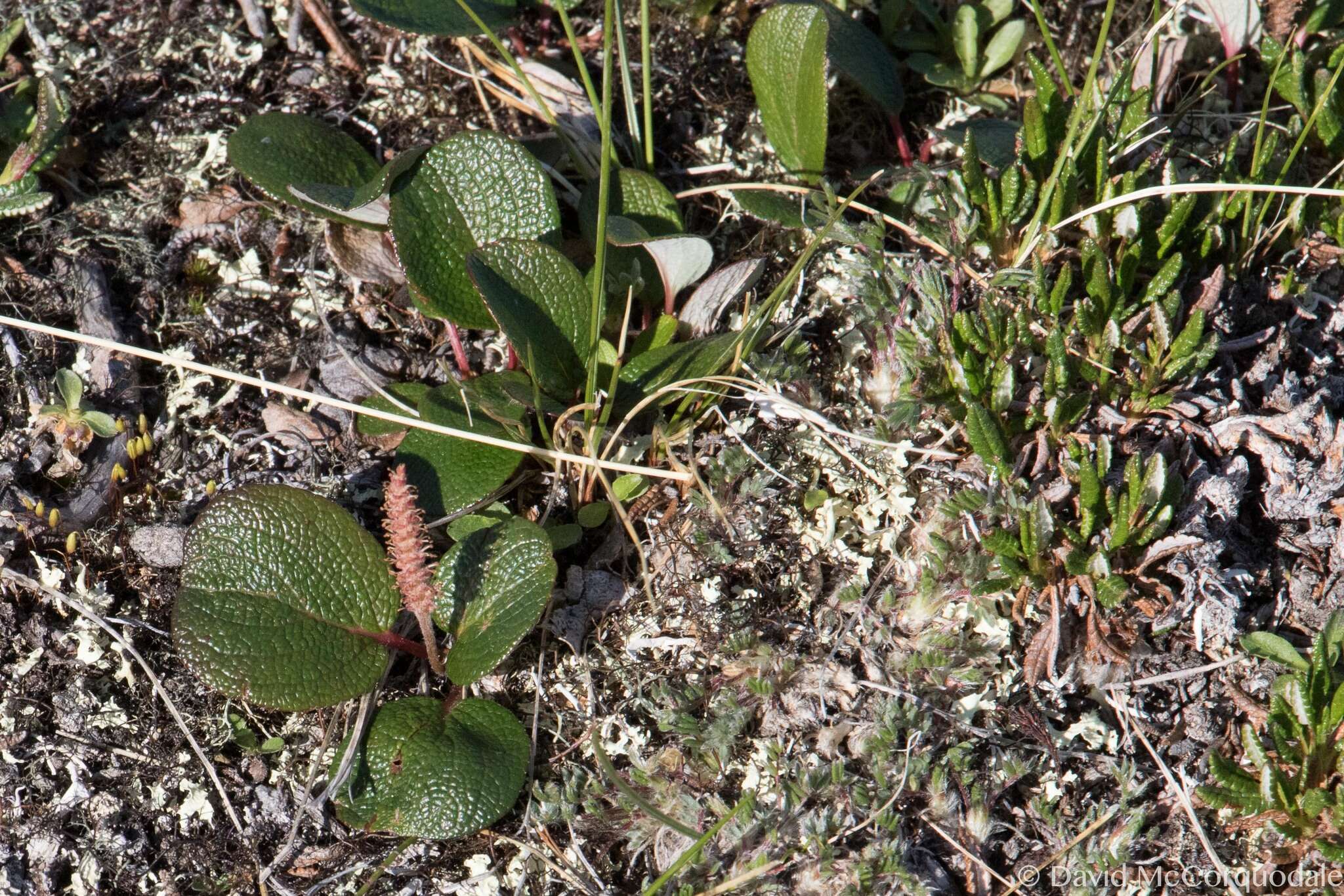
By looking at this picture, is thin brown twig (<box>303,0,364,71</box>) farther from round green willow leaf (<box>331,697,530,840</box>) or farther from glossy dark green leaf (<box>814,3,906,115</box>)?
round green willow leaf (<box>331,697,530,840</box>)

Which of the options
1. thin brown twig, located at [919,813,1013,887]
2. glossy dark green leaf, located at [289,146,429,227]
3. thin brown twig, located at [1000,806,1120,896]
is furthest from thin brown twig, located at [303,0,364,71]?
thin brown twig, located at [1000,806,1120,896]

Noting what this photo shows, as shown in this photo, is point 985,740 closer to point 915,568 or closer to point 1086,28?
point 915,568

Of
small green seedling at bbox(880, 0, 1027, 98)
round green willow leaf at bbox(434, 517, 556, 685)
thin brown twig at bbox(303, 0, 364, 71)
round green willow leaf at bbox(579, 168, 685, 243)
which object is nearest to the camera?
round green willow leaf at bbox(434, 517, 556, 685)

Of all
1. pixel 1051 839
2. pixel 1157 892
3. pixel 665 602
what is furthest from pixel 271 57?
pixel 1157 892

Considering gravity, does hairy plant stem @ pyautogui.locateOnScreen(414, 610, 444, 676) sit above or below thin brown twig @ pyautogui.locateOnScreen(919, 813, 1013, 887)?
above

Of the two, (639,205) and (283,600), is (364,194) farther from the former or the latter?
(283,600)

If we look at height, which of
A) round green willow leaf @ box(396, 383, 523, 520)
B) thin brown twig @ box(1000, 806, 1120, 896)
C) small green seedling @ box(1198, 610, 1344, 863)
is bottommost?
thin brown twig @ box(1000, 806, 1120, 896)

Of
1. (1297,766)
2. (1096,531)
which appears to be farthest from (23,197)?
(1297,766)

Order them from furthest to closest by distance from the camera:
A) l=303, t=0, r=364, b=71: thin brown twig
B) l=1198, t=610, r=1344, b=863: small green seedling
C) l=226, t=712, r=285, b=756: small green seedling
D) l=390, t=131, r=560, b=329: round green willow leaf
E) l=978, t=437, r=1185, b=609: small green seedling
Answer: l=303, t=0, r=364, b=71: thin brown twig → l=390, t=131, r=560, b=329: round green willow leaf → l=226, t=712, r=285, b=756: small green seedling → l=978, t=437, r=1185, b=609: small green seedling → l=1198, t=610, r=1344, b=863: small green seedling
